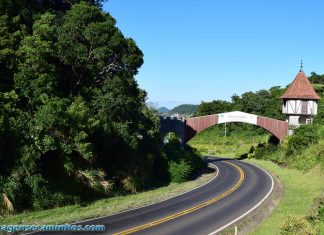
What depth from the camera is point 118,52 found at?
3288 centimetres

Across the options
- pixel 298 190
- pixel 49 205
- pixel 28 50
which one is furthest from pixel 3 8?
pixel 298 190

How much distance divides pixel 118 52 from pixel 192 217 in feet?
45.3

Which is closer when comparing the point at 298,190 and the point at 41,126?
the point at 41,126

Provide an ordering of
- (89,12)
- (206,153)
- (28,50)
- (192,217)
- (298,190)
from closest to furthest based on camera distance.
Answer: (192,217) → (28,50) → (89,12) → (298,190) → (206,153)

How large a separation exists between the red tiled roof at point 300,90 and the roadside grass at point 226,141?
641 inches

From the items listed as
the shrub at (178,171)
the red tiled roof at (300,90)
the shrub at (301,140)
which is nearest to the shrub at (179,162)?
the shrub at (178,171)

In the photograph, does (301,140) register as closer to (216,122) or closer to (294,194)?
(216,122)

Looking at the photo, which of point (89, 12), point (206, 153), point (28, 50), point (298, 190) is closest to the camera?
point (28, 50)

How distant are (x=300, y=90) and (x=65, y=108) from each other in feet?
140

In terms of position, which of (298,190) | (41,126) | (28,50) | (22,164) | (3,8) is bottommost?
(298,190)

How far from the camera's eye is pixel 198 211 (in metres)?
26.9

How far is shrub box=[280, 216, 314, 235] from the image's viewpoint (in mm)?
17709

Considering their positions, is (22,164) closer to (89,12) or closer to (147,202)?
(147,202)

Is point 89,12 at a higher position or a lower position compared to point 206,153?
higher
